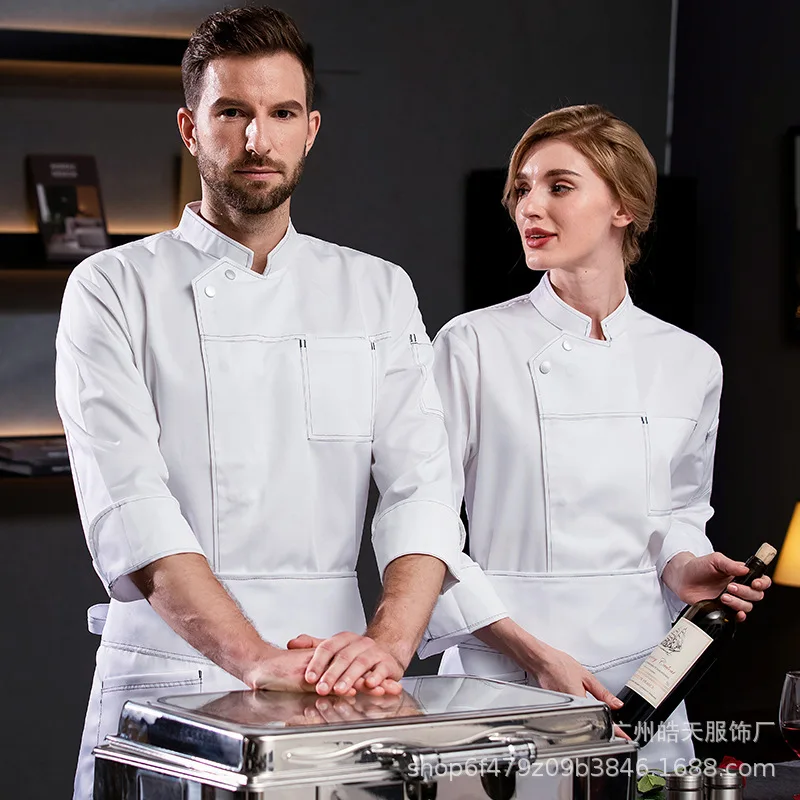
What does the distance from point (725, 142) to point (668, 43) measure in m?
0.48

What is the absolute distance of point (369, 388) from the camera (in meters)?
1.74

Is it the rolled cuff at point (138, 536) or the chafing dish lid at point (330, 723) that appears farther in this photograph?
the rolled cuff at point (138, 536)

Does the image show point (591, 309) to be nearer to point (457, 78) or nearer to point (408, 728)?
point (408, 728)

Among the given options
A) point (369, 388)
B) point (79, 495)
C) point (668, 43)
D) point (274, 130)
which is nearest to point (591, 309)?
point (369, 388)

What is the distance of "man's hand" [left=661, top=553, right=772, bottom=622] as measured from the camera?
185cm

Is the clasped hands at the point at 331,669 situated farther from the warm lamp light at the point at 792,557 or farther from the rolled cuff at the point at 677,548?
the warm lamp light at the point at 792,557

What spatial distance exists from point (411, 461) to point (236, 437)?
0.23 m

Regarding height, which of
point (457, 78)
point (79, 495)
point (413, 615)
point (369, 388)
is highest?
point (457, 78)

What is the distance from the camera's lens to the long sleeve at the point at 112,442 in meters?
1.53

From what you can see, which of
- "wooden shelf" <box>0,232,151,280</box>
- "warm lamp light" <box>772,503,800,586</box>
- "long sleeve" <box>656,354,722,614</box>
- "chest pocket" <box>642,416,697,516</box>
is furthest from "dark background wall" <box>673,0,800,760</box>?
"wooden shelf" <box>0,232,151,280</box>

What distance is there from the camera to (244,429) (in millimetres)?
1663

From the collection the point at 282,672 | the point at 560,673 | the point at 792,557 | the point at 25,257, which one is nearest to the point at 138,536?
the point at 282,672

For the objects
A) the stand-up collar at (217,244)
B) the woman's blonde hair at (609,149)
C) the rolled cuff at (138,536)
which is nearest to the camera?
the rolled cuff at (138,536)

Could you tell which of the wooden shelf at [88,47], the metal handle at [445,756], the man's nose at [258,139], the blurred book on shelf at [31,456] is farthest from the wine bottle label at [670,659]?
the wooden shelf at [88,47]
